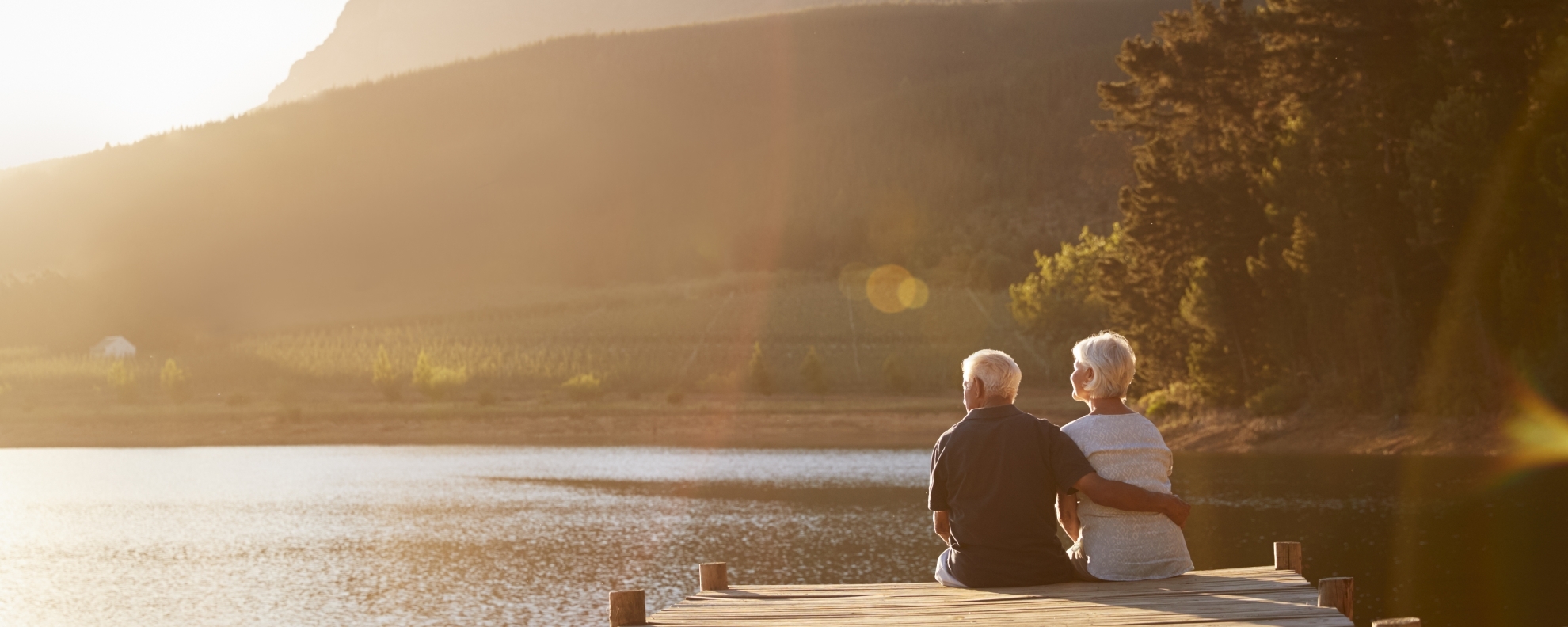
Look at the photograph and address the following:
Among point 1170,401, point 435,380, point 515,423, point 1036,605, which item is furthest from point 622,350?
point 1036,605

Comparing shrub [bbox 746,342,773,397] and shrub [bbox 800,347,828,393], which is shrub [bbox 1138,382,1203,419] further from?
shrub [bbox 746,342,773,397]

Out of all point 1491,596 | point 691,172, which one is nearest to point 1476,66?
point 1491,596

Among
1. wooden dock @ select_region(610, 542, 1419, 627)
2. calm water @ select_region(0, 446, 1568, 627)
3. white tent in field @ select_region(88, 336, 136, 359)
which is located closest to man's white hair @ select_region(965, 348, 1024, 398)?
wooden dock @ select_region(610, 542, 1419, 627)

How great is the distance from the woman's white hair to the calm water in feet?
35.1

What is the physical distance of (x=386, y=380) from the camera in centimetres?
7925

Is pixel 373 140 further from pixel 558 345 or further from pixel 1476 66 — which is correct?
pixel 1476 66

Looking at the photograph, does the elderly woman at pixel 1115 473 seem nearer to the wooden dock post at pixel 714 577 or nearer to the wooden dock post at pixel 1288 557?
the wooden dock post at pixel 1288 557

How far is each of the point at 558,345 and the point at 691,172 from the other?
7118cm

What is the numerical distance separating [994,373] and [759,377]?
2797 inches

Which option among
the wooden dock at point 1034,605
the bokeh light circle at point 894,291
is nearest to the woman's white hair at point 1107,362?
the wooden dock at point 1034,605

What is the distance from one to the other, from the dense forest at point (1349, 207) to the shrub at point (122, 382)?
5435cm

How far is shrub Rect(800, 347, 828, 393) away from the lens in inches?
2997

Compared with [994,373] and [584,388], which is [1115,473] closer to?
[994,373]

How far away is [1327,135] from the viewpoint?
42.6 meters
